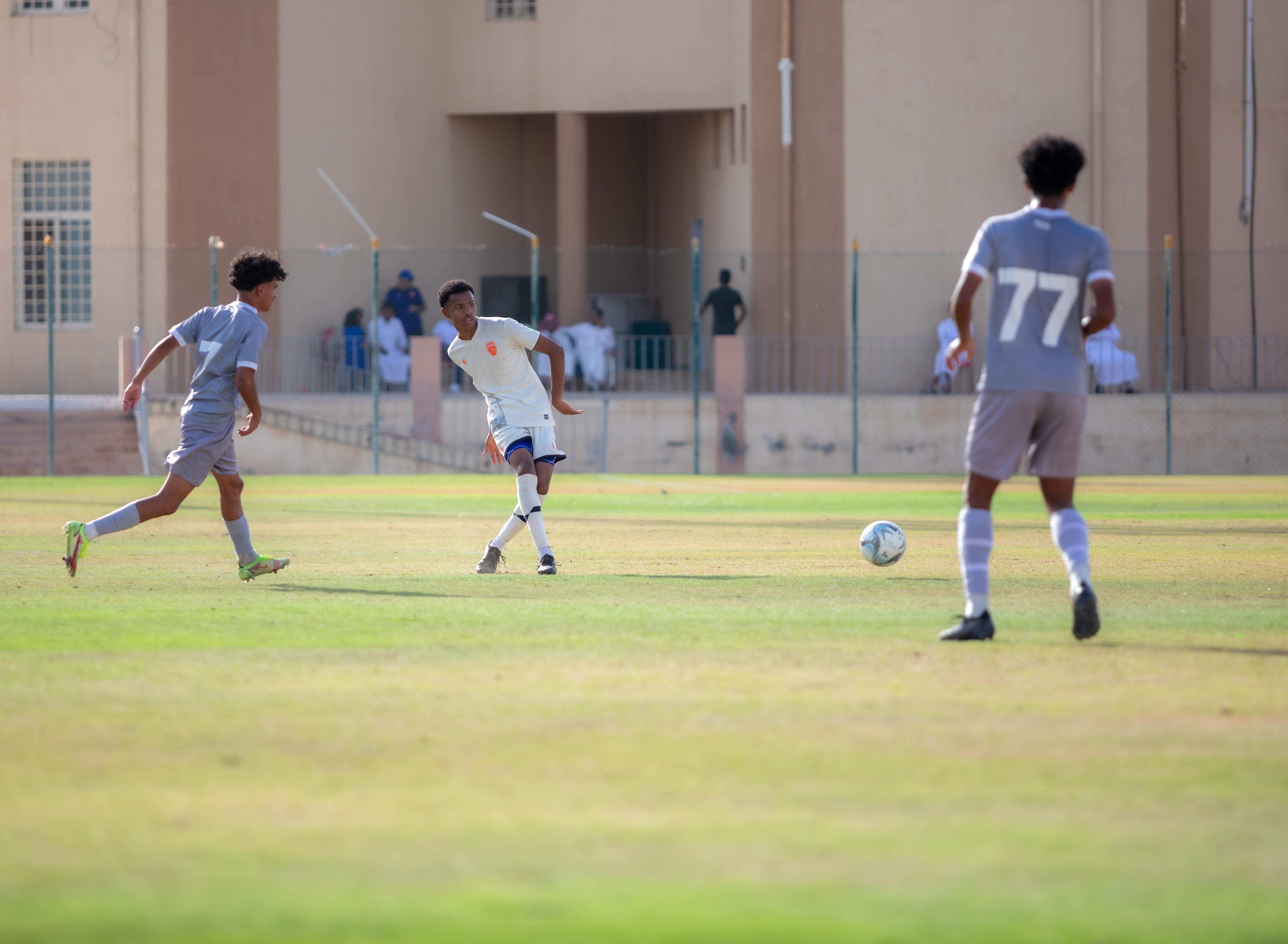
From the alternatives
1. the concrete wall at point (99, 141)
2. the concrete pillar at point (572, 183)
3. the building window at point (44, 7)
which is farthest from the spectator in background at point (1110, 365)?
the building window at point (44, 7)

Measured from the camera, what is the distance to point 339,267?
28281 millimetres

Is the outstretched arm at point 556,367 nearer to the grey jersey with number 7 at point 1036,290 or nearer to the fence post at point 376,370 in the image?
the grey jersey with number 7 at point 1036,290

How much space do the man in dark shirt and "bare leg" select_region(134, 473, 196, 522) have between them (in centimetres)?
1906

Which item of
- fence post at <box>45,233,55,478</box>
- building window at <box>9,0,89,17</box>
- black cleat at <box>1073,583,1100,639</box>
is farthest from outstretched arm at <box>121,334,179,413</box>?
building window at <box>9,0,89,17</box>

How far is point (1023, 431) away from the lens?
21.6 feet

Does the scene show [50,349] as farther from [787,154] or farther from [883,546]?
[883,546]

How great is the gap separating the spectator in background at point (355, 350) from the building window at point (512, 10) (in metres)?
7.63

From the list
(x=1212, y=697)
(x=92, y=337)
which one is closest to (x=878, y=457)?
(x=92, y=337)

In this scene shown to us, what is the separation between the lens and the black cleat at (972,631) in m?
6.48

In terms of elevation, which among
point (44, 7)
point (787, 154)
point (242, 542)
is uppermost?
point (44, 7)

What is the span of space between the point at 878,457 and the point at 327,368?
8.99 metres

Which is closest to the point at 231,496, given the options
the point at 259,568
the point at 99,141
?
the point at 259,568

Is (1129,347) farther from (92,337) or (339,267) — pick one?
(92,337)

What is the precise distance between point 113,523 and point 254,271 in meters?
1.55
